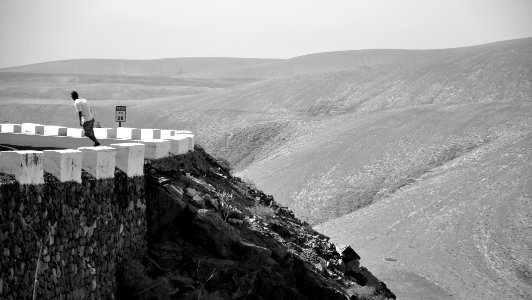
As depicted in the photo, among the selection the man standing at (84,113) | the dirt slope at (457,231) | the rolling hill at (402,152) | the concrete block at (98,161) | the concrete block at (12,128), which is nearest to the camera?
the concrete block at (98,161)

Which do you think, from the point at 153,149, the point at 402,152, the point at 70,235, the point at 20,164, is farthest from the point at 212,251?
the point at 402,152

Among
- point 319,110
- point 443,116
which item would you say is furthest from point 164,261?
point 319,110

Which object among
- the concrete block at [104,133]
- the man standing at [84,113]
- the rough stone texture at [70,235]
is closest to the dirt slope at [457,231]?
the concrete block at [104,133]

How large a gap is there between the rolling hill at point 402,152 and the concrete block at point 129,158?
23509 mm

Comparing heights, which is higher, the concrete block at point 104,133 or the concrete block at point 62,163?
the concrete block at point 62,163

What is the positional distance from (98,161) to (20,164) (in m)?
2.72

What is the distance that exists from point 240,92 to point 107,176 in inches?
4086

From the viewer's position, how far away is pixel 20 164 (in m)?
14.5

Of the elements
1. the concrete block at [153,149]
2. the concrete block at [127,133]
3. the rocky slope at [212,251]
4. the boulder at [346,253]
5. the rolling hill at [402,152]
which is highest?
the concrete block at [153,149]

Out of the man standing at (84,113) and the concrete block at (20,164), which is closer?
the concrete block at (20,164)

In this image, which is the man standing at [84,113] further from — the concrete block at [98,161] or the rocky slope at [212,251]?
the concrete block at [98,161]

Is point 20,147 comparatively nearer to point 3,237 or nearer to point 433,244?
point 3,237

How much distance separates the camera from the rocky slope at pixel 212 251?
18781mm

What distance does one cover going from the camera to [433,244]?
5000 cm
